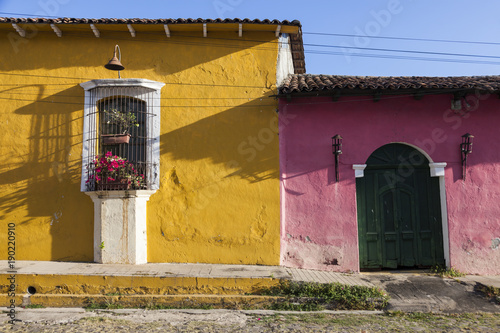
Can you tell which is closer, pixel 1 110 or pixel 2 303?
pixel 2 303

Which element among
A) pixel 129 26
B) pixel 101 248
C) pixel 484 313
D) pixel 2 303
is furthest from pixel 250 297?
pixel 129 26

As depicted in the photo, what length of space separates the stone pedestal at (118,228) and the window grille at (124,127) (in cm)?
35

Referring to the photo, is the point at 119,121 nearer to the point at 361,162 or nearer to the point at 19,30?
the point at 19,30

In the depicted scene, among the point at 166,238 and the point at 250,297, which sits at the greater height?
the point at 166,238

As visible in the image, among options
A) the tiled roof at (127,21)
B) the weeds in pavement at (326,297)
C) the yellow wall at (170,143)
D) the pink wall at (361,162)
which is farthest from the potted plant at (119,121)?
the weeds in pavement at (326,297)

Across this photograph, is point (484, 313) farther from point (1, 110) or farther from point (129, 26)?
point (1, 110)

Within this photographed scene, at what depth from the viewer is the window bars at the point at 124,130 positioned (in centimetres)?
671

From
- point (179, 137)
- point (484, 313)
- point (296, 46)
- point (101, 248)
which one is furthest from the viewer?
point (296, 46)

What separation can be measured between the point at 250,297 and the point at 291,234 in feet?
5.48

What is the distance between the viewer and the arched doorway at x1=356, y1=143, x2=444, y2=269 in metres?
6.95

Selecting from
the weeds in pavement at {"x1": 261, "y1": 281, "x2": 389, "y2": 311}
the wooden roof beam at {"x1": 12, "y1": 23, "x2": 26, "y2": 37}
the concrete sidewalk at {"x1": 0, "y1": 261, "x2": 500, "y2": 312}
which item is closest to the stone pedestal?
the concrete sidewalk at {"x1": 0, "y1": 261, "x2": 500, "y2": 312}

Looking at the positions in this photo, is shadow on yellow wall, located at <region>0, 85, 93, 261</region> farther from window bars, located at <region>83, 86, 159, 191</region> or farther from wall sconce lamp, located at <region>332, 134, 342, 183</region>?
wall sconce lamp, located at <region>332, 134, 342, 183</region>

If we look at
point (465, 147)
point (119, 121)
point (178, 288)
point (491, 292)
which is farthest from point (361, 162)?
point (119, 121)

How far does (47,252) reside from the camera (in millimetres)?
6750
